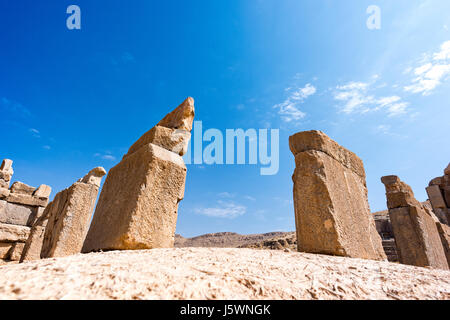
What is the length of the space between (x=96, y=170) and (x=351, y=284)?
15.0 ft

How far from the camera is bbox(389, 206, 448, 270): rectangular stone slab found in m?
4.92

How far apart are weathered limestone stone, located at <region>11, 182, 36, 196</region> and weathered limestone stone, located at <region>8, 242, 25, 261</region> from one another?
157 cm

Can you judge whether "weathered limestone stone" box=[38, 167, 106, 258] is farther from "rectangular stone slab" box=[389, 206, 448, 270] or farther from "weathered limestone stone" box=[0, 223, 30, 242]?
"rectangular stone slab" box=[389, 206, 448, 270]

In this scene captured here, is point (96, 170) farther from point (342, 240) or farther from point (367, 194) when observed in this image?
point (367, 194)

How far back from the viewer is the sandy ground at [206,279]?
47.6 inches

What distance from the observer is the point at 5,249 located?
23.3 feet

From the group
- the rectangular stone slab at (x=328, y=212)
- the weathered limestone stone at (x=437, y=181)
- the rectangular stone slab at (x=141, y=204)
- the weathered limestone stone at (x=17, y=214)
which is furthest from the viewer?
the weathered limestone stone at (x=437, y=181)

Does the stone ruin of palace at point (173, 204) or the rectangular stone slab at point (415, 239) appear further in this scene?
the rectangular stone slab at point (415, 239)

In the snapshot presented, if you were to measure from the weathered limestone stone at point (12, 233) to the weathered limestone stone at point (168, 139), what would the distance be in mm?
6594

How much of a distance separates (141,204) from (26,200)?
25.1ft

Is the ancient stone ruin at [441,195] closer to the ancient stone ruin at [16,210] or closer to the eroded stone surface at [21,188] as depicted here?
the ancient stone ruin at [16,210]

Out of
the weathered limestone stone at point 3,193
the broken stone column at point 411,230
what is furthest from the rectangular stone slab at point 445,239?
the weathered limestone stone at point 3,193

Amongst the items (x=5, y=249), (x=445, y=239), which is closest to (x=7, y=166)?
(x=5, y=249)

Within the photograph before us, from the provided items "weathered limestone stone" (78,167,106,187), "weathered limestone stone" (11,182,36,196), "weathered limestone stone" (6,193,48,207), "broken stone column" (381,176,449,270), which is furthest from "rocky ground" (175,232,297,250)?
"weathered limestone stone" (78,167,106,187)
